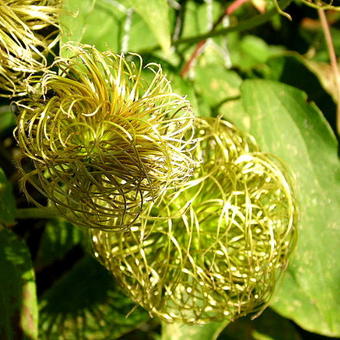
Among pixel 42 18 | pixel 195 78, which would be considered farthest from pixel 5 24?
pixel 195 78

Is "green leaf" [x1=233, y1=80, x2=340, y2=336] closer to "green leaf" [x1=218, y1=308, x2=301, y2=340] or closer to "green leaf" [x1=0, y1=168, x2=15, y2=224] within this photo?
"green leaf" [x1=218, y1=308, x2=301, y2=340]

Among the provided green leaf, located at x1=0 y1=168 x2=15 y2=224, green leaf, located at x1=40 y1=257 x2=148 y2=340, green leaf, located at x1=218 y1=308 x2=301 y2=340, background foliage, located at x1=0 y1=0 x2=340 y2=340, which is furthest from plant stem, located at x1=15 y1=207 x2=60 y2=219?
green leaf, located at x1=218 y1=308 x2=301 y2=340

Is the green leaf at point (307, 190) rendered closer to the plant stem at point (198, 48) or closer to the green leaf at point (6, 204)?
the plant stem at point (198, 48)

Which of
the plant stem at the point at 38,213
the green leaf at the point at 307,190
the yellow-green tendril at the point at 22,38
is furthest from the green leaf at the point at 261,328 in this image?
the yellow-green tendril at the point at 22,38

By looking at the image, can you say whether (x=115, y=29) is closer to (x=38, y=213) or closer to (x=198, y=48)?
(x=198, y=48)

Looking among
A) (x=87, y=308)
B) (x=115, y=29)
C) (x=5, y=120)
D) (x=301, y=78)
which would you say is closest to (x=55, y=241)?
(x=87, y=308)

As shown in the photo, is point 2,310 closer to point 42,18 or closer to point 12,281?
point 12,281

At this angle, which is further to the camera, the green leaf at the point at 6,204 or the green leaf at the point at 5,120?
the green leaf at the point at 5,120
